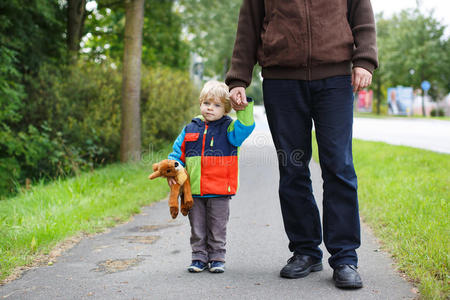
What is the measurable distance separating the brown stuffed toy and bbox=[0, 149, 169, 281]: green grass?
126cm

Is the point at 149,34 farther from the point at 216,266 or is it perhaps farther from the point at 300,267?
the point at 300,267

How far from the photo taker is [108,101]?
1205 cm

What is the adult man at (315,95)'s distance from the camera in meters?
3.17

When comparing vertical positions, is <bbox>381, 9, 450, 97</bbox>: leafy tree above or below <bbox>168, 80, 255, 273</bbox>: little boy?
above

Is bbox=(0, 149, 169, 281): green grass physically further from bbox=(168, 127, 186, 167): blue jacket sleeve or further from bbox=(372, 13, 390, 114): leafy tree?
bbox=(372, 13, 390, 114): leafy tree

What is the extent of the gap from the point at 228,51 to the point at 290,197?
35513 mm

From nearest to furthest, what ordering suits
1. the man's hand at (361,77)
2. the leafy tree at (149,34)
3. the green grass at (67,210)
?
the man's hand at (361,77), the green grass at (67,210), the leafy tree at (149,34)

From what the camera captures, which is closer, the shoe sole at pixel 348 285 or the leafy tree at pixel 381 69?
the shoe sole at pixel 348 285

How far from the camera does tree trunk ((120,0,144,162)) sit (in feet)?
34.1

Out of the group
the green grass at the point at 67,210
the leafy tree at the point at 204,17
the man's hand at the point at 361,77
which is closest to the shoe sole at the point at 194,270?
the green grass at the point at 67,210

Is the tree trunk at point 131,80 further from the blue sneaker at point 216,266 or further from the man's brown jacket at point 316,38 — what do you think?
the man's brown jacket at point 316,38

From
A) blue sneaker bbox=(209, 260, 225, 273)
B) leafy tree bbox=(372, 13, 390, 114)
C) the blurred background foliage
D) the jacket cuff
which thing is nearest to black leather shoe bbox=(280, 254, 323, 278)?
blue sneaker bbox=(209, 260, 225, 273)

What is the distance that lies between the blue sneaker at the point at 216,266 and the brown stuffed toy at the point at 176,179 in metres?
0.41

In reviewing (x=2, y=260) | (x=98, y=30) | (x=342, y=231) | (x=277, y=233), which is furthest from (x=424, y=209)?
(x=98, y=30)
